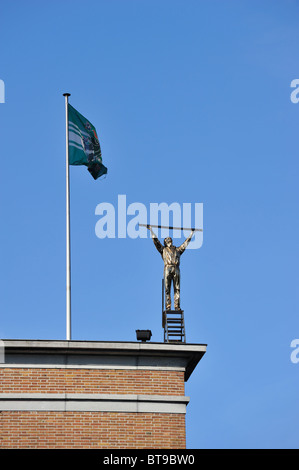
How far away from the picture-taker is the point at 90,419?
89.1ft

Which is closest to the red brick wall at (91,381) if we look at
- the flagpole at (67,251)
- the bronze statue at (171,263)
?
the flagpole at (67,251)

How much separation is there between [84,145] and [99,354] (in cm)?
922

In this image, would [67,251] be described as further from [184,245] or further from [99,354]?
[99,354]

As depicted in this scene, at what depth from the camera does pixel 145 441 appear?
27.1 m

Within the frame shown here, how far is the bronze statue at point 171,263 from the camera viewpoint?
30375 mm

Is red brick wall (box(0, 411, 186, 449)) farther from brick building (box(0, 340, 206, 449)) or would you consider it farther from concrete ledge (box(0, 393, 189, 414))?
concrete ledge (box(0, 393, 189, 414))

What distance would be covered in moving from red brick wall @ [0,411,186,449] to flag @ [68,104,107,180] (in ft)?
33.5

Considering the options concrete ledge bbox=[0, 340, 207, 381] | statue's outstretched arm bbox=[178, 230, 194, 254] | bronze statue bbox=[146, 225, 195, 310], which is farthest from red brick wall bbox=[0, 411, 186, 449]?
statue's outstretched arm bbox=[178, 230, 194, 254]

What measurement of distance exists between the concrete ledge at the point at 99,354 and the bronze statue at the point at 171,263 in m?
2.49
